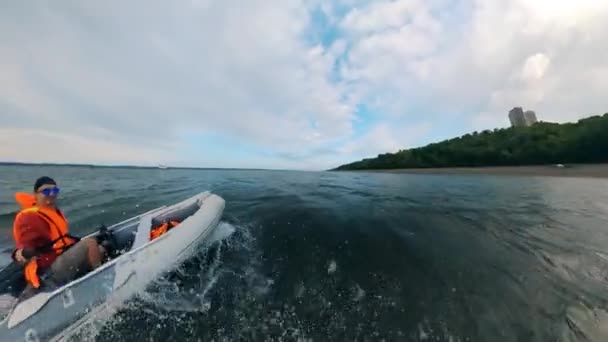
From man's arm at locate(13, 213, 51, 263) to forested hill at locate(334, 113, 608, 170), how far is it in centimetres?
5486

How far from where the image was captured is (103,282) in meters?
3.96

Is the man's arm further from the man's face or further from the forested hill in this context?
the forested hill

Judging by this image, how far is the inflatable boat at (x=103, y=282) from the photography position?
10.7 ft

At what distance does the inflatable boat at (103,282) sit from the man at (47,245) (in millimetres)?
239

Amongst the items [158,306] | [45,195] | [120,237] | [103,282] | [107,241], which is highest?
[45,195]

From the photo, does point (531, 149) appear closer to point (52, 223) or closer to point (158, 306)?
point (158, 306)

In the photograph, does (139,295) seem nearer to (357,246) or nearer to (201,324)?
(201,324)

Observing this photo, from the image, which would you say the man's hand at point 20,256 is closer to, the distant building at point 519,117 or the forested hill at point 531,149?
the forested hill at point 531,149

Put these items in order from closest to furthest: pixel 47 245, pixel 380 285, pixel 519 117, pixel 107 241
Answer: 1. pixel 47 245
2. pixel 380 285
3. pixel 107 241
4. pixel 519 117

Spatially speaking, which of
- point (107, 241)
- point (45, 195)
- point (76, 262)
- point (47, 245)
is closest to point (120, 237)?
point (107, 241)

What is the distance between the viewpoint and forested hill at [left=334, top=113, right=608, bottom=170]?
36.2 m

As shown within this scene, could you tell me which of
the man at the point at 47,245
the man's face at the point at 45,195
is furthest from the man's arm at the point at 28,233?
the man's face at the point at 45,195

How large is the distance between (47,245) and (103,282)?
1.00m

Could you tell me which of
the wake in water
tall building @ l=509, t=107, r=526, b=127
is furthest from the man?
tall building @ l=509, t=107, r=526, b=127
